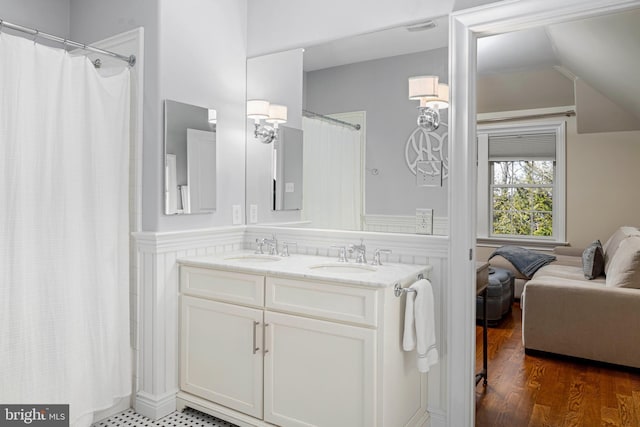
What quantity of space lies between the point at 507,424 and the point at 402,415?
75cm

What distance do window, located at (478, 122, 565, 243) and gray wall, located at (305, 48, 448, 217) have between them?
4147 mm

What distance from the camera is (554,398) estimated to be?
2.69 metres

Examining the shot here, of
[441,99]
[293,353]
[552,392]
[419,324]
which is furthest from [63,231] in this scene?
[552,392]

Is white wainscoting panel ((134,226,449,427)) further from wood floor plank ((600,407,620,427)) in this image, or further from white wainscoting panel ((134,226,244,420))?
wood floor plank ((600,407,620,427))

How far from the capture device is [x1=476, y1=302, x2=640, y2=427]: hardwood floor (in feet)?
8.03

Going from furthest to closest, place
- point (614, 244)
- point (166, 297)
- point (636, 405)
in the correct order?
1. point (614, 244)
2. point (636, 405)
3. point (166, 297)

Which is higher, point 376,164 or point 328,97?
point 328,97

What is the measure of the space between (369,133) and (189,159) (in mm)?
1019

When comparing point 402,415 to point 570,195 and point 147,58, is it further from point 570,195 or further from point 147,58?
point 570,195

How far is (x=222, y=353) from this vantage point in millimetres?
2316

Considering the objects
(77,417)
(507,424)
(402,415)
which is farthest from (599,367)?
(77,417)

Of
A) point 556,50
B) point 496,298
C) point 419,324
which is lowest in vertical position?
point 496,298

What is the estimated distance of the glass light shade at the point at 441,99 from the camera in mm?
2221

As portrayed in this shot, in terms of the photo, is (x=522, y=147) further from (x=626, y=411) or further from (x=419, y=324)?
(x=419, y=324)
